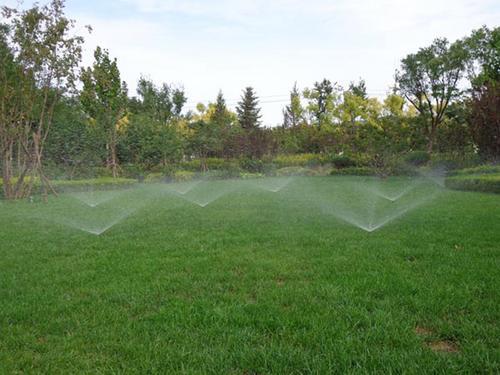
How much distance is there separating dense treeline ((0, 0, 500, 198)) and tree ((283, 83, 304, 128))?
3927 mm

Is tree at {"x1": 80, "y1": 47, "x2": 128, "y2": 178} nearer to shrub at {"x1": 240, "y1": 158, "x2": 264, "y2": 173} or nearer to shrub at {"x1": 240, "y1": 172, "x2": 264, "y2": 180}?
shrub at {"x1": 240, "y1": 172, "x2": 264, "y2": 180}

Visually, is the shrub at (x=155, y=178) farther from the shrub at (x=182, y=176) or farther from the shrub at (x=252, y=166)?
the shrub at (x=252, y=166)

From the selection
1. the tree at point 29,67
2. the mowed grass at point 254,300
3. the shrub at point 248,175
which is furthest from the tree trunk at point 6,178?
the shrub at point 248,175

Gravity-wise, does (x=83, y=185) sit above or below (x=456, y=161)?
below

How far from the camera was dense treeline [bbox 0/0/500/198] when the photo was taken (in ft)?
52.5

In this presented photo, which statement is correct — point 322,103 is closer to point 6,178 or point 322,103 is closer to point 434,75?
point 434,75

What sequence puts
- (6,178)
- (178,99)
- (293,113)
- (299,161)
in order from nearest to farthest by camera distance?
(6,178), (299,161), (178,99), (293,113)

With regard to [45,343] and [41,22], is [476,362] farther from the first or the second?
[41,22]

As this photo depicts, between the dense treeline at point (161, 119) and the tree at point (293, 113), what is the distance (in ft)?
12.9

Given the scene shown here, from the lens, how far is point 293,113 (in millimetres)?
51125

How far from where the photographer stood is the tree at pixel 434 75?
110 feet

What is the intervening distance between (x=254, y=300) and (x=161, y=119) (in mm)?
33535

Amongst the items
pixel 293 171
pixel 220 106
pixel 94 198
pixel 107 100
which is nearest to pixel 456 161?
pixel 293 171

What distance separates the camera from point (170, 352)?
289cm
